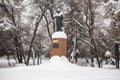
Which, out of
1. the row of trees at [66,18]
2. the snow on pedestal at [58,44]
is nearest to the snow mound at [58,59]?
the snow on pedestal at [58,44]

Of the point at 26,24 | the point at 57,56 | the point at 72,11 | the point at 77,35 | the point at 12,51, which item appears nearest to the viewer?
the point at 57,56

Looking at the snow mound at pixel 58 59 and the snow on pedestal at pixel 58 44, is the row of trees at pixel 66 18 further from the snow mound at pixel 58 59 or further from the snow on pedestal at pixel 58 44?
the snow mound at pixel 58 59

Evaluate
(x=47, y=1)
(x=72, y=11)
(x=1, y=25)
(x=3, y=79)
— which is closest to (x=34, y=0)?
(x=47, y=1)

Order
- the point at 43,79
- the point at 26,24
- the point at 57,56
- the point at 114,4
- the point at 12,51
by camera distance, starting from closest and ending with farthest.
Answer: the point at 43,79
the point at 57,56
the point at 114,4
the point at 12,51
the point at 26,24

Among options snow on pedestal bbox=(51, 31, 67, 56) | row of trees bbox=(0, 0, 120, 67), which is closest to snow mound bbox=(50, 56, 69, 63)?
snow on pedestal bbox=(51, 31, 67, 56)

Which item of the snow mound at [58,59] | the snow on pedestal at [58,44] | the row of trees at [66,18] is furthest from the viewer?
the row of trees at [66,18]

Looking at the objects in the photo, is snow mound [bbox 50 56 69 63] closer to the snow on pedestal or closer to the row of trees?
the snow on pedestal

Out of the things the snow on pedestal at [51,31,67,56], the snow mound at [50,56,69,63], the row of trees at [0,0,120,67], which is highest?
the row of trees at [0,0,120,67]

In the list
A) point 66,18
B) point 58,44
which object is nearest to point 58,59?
point 58,44

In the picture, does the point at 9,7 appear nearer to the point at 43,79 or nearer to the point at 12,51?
the point at 12,51

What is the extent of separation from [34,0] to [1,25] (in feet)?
24.1

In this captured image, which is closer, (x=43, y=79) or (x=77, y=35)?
(x=43, y=79)

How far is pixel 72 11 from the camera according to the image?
31.7 m

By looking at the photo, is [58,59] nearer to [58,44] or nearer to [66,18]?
[58,44]
